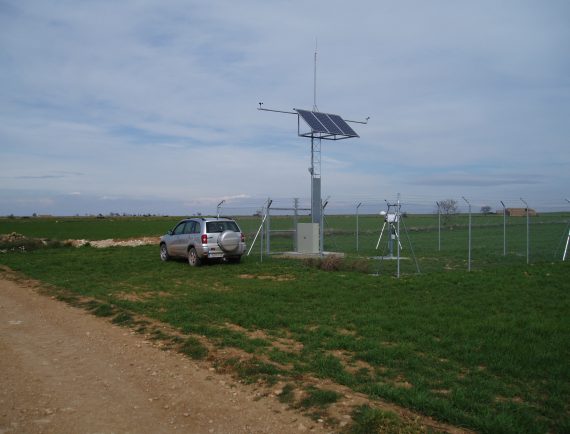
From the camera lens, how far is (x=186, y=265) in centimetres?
1808

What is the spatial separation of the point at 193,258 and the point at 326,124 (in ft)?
25.5

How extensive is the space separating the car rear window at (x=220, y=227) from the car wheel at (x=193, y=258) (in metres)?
0.89

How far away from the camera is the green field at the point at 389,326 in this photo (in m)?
5.41

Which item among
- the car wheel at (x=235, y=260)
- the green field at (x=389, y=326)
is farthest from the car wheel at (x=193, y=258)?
the car wheel at (x=235, y=260)

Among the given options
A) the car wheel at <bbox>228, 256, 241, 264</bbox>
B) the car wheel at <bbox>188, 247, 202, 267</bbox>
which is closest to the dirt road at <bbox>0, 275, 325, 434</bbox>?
the car wheel at <bbox>188, 247, 202, 267</bbox>

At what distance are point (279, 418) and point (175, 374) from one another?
192cm

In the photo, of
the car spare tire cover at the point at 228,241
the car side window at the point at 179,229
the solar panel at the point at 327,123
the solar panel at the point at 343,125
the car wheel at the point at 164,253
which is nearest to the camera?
the car spare tire cover at the point at 228,241

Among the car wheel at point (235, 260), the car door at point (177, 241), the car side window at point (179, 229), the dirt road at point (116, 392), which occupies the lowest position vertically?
the dirt road at point (116, 392)

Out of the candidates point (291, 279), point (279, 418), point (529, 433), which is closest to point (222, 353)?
point (279, 418)

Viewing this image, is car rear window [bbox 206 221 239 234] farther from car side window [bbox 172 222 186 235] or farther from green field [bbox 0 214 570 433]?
car side window [bbox 172 222 186 235]

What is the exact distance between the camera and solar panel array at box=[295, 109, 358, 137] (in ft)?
66.2

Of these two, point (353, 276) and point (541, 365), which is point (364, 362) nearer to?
point (541, 365)

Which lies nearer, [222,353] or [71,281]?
[222,353]

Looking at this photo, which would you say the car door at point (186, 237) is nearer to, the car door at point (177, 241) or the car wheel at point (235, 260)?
the car door at point (177, 241)
